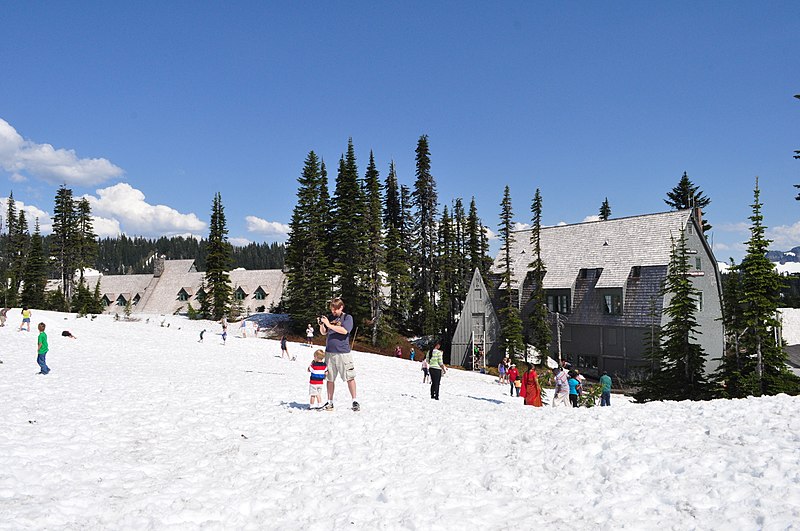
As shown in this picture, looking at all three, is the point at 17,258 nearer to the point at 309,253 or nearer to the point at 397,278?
the point at 309,253

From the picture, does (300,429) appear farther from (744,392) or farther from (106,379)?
(744,392)

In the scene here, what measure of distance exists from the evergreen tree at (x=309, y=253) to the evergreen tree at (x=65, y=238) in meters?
31.2

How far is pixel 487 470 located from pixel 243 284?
245 feet

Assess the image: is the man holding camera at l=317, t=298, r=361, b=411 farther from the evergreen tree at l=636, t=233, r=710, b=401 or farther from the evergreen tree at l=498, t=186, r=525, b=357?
the evergreen tree at l=498, t=186, r=525, b=357

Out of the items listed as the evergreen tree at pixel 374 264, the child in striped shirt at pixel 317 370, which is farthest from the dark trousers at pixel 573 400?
the evergreen tree at pixel 374 264

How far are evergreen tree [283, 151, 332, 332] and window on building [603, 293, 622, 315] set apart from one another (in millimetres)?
26751

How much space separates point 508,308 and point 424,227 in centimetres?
2034

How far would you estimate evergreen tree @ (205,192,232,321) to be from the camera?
59250 millimetres

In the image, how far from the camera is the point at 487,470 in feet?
29.5

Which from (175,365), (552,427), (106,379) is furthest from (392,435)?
(175,365)

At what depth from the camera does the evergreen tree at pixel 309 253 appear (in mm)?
51875

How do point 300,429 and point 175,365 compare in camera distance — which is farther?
point 175,365

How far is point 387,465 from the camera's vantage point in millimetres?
9469

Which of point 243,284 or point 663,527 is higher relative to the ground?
point 243,284
